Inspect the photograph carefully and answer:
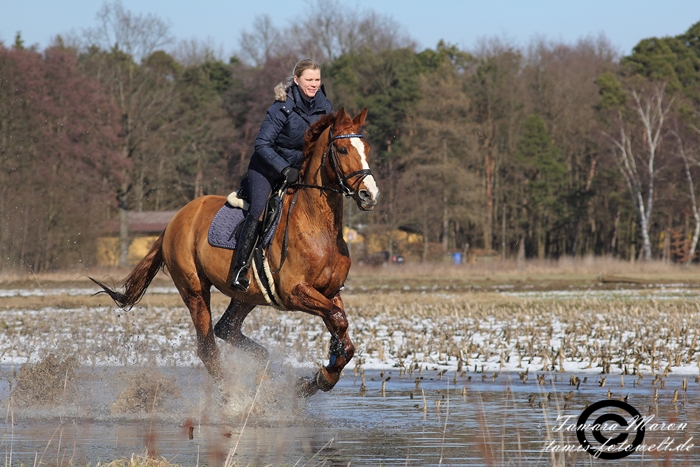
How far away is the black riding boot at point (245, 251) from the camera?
889 centimetres

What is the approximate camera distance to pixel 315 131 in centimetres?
871

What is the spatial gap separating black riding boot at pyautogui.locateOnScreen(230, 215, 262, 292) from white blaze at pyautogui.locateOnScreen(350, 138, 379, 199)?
4.55ft

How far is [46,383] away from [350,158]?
12.6 ft

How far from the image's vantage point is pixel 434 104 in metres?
55.7

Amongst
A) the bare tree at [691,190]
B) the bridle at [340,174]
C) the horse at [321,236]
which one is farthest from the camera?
the bare tree at [691,190]

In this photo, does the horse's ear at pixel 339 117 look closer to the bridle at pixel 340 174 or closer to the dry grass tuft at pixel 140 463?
the bridle at pixel 340 174

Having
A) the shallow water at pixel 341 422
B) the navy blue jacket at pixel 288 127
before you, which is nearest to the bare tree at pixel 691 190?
the shallow water at pixel 341 422

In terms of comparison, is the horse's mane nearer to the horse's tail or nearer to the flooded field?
the flooded field

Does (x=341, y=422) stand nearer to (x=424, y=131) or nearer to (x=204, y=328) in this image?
(x=204, y=328)

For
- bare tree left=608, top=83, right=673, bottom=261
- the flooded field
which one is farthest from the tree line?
the flooded field

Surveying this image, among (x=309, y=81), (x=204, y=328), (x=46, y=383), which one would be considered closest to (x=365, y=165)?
(x=309, y=81)

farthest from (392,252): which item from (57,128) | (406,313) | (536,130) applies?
(406,313)

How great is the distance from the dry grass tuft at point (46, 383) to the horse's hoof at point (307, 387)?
2256mm

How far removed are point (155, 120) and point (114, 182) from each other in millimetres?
5050
